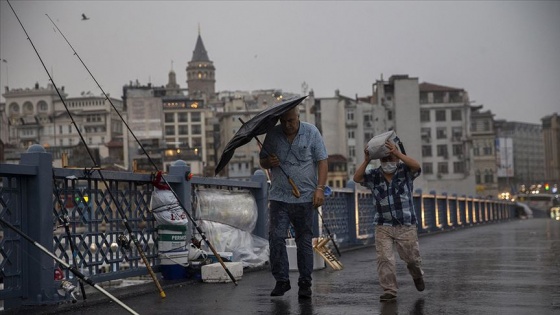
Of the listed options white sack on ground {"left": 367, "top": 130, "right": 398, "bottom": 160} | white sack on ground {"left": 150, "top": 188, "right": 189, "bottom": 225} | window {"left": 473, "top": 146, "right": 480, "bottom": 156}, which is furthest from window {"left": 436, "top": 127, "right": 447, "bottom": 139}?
white sack on ground {"left": 367, "top": 130, "right": 398, "bottom": 160}

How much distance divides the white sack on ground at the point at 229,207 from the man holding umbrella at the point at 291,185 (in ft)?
12.1

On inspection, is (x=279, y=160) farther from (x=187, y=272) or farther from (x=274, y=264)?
(x=187, y=272)

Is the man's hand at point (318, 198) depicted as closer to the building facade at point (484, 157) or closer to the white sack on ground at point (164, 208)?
the white sack on ground at point (164, 208)

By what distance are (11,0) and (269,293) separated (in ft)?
12.3

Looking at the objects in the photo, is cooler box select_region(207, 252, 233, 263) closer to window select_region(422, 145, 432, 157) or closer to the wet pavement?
the wet pavement

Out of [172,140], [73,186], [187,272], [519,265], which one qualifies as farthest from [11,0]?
[172,140]

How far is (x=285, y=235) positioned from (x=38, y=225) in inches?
84.6

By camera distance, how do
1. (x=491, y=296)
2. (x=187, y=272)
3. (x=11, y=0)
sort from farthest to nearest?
1. (x=187, y=272)
2. (x=11, y=0)
3. (x=491, y=296)

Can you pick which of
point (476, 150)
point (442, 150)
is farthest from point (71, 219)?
point (476, 150)

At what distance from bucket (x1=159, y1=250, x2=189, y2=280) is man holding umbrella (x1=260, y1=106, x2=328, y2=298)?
258 cm

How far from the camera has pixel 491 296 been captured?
9.00 m

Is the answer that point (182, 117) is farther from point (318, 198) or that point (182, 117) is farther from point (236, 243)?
point (318, 198)

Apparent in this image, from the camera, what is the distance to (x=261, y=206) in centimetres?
1556

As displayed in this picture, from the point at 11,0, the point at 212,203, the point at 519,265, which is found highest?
the point at 11,0
